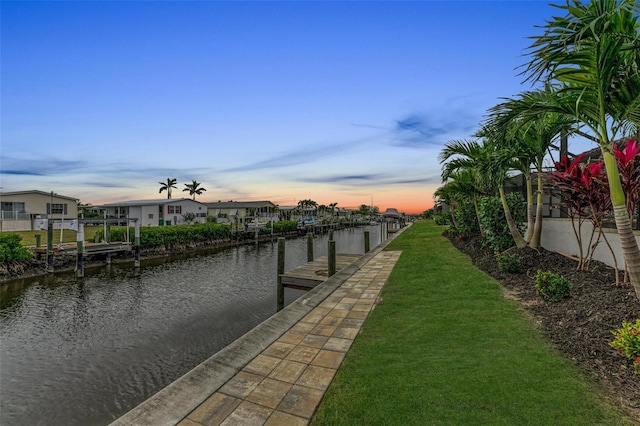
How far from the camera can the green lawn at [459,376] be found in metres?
2.58

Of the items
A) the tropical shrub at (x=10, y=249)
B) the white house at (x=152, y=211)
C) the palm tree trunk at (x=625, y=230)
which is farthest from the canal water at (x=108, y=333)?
the white house at (x=152, y=211)

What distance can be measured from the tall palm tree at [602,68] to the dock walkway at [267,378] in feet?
13.6

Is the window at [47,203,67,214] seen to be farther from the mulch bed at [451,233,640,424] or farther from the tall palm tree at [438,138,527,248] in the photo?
the mulch bed at [451,233,640,424]

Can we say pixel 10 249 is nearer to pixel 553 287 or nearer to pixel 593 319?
pixel 553 287

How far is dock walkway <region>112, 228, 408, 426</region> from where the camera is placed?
111 inches

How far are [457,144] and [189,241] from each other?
23996 mm

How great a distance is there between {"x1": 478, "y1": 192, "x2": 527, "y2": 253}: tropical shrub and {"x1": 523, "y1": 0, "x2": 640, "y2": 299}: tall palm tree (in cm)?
554

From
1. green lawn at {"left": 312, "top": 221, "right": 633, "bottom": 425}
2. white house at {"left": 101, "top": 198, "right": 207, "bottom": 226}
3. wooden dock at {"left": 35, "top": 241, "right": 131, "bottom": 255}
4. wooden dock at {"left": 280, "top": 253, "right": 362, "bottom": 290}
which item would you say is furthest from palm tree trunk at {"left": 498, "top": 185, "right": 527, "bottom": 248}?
white house at {"left": 101, "top": 198, "right": 207, "bottom": 226}

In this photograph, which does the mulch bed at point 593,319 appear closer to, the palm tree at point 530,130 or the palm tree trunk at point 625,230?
the palm tree trunk at point 625,230

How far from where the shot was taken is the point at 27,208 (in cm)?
2814

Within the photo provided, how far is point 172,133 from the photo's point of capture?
1989 centimetres

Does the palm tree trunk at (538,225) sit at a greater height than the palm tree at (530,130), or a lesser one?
lesser

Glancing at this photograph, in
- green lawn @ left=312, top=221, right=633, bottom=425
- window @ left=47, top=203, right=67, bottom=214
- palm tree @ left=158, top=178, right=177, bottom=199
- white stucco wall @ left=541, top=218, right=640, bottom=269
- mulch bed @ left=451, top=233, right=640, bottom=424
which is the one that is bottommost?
green lawn @ left=312, top=221, right=633, bottom=425

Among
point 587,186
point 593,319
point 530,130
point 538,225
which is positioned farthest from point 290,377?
point 538,225
